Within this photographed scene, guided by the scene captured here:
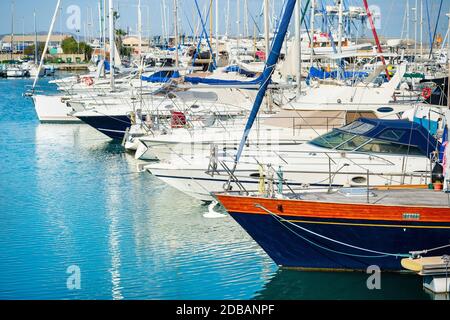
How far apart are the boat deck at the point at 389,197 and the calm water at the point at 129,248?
5.11 feet

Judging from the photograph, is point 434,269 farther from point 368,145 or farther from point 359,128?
point 359,128

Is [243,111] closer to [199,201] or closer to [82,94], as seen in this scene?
[199,201]

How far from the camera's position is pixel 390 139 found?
18.3 meters

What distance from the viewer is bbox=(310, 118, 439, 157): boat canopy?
714 inches

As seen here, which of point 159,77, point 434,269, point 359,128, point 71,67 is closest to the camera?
point 434,269

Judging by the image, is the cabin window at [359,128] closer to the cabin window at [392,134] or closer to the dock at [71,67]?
the cabin window at [392,134]

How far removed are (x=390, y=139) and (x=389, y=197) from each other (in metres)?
3.48

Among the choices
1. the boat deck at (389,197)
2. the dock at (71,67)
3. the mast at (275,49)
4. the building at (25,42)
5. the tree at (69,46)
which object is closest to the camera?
the boat deck at (389,197)

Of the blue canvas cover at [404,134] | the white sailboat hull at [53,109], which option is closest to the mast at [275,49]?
the blue canvas cover at [404,134]

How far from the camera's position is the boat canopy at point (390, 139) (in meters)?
18.1

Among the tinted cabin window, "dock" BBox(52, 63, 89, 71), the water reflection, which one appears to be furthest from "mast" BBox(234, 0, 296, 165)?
"dock" BBox(52, 63, 89, 71)

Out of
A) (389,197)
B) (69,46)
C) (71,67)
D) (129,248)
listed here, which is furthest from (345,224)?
(69,46)

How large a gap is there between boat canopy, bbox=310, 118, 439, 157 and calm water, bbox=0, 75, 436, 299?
11.3 ft

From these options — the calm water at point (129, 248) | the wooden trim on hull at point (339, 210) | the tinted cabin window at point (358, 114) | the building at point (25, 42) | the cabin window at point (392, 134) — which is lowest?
the calm water at point (129, 248)
